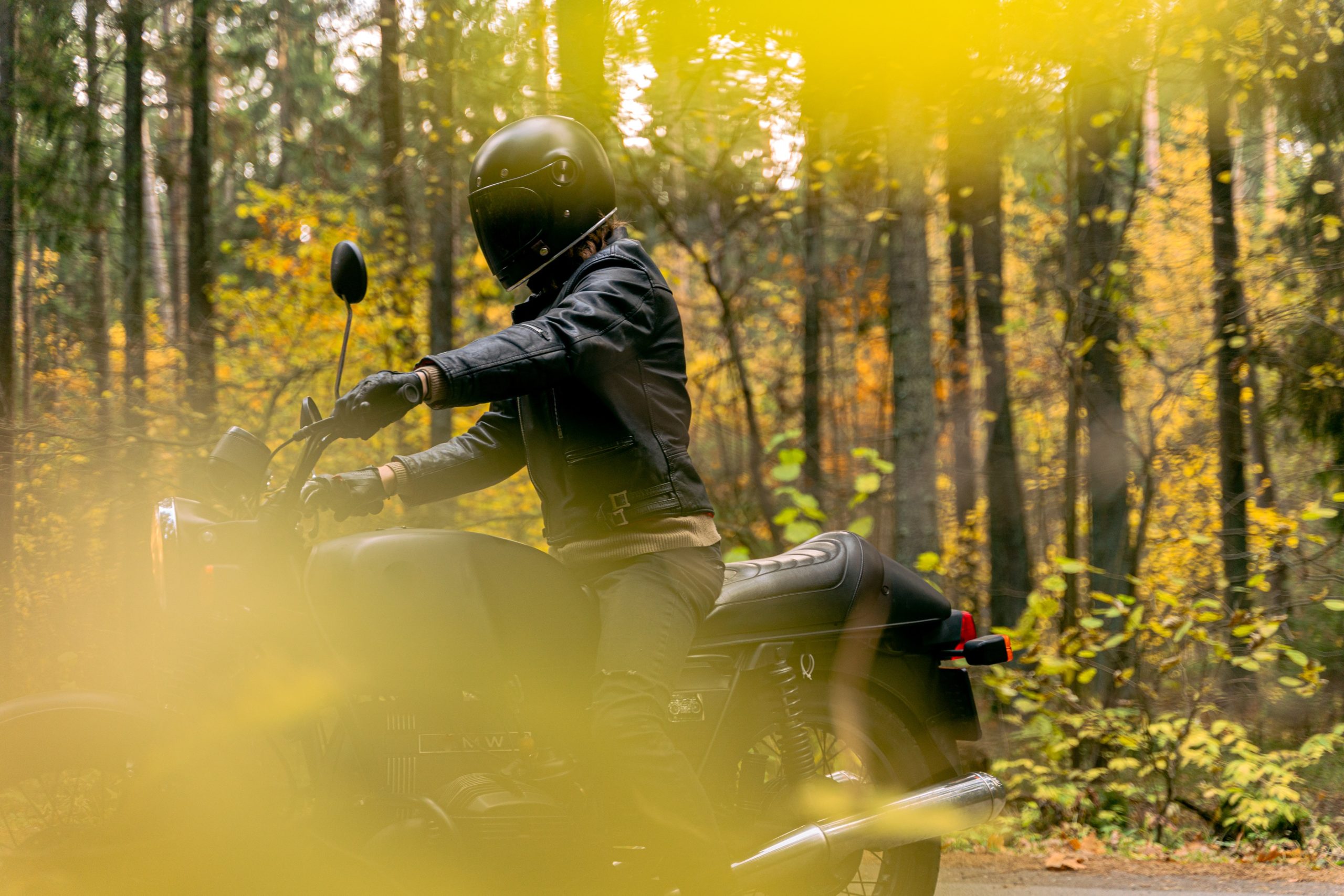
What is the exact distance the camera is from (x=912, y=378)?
21.1 feet

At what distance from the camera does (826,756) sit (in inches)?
124

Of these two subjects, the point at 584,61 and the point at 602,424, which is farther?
the point at 584,61

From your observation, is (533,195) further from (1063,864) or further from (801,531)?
(1063,864)

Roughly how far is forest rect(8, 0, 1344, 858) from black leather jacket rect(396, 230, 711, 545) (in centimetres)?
259

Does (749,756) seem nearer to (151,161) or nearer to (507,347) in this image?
(507,347)

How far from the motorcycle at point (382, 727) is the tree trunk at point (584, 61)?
15.8 feet

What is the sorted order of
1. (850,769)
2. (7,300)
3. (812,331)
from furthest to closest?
(812,331), (7,300), (850,769)

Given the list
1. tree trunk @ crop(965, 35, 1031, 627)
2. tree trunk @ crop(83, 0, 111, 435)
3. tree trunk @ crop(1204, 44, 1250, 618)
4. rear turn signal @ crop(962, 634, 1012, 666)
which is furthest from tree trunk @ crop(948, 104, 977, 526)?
tree trunk @ crop(83, 0, 111, 435)

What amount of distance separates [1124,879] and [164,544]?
385 cm

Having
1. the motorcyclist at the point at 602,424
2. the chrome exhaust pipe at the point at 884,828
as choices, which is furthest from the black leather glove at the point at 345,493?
the chrome exhaust pipe at the point at 884,828

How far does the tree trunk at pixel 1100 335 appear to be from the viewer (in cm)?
705

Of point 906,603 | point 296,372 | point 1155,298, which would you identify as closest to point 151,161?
point 296,372

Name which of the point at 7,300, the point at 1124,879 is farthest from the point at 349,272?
the point at 7,300

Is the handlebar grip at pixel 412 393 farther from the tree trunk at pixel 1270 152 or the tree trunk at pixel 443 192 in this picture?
the tree trunk at pixel 1270 152
